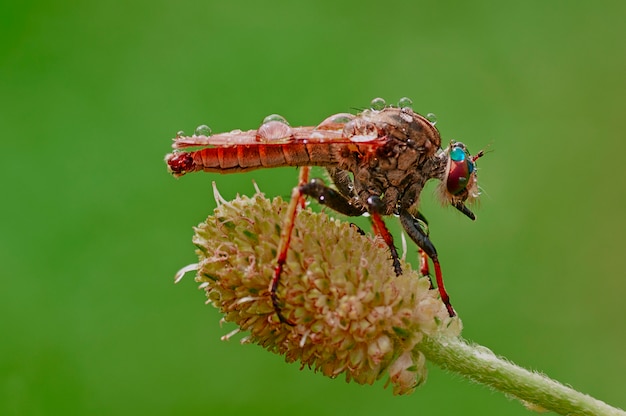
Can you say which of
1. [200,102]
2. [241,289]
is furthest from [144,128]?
[241,289]

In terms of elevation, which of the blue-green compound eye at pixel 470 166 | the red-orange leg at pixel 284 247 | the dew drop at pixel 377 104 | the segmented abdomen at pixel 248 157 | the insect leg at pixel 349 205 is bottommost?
the red-orange leg at pixel 284 247

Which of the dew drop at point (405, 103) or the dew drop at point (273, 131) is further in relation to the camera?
the dew drop at point (405, 103)

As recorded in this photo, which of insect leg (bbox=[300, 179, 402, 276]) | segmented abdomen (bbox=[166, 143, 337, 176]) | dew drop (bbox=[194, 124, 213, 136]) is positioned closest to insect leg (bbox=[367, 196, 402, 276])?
insect leg (bbox=[300, 179, 402, 276])

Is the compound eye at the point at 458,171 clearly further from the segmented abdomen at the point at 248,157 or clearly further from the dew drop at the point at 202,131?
the dew drop at the point at 202,131

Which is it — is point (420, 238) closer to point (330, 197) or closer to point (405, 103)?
point (330, 197)

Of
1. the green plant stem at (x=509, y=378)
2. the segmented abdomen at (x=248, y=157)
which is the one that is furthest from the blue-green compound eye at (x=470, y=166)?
the green plant stem at (x=509, y=378)

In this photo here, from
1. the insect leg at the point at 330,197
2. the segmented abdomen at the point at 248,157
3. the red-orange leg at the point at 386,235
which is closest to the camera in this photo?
the red-orange leg at the point at 386,235
